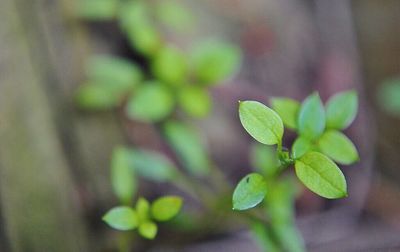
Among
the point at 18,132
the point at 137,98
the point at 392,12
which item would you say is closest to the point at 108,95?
the point at 137,98

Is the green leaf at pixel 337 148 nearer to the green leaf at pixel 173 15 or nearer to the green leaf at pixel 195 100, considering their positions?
the green leaf at pixel 195 100

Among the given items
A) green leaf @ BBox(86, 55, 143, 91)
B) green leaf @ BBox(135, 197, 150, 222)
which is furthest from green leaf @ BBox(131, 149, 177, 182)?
green leaf @ BBox(135, 197, 150, 222)

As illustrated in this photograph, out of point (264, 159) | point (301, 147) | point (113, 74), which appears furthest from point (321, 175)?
point (113, 74)

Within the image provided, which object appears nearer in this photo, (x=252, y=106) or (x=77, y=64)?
(x=252, y=106)

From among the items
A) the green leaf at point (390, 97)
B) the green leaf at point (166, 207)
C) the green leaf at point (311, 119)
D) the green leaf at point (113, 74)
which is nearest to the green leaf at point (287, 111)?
the green leaf at point (311, 119)

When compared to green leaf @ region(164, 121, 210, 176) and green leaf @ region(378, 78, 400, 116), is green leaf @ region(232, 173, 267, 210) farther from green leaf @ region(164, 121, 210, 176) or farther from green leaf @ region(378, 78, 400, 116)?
green leaf @ region(378, 78, 400, 116)

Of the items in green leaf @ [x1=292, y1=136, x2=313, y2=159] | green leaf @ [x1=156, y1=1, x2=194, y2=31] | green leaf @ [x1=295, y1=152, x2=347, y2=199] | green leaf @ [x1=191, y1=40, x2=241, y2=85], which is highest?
green leaf @ [x1=156, y1=1, x2=194, y2=31]

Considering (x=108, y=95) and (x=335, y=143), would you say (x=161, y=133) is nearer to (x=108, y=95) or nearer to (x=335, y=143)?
(x=108, y=95)
